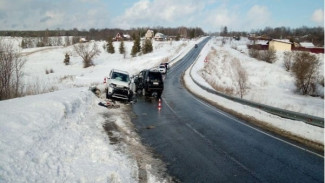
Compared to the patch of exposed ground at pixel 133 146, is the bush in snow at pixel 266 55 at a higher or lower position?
higher

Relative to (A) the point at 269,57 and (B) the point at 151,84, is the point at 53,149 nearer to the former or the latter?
(B) the point at 151,84

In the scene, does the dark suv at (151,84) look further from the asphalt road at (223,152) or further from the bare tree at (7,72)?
the bare tree at (7,72)

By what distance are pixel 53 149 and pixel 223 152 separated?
5.12 m

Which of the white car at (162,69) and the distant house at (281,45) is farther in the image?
the distant house at (281,45)

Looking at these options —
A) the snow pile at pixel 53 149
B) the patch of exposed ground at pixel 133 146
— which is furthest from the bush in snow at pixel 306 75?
the snow pile at pixel 53 149

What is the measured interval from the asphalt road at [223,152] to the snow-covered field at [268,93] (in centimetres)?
164

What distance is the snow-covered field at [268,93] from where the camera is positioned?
548 inches

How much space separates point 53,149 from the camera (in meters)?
8.41

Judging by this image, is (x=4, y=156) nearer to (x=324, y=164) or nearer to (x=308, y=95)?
(x=324, y=164)

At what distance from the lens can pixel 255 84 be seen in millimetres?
60344

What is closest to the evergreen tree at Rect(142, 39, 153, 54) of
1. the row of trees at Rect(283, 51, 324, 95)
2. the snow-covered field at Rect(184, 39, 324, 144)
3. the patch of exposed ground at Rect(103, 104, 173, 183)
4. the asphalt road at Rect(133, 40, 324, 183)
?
the snow-covered field at Rect(184, 39, 324, 144)

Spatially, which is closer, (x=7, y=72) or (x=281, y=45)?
(x=7, y=72)

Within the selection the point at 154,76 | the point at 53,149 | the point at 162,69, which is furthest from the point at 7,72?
the point at 162,69

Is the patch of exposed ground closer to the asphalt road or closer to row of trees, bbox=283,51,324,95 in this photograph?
the asphalt road
